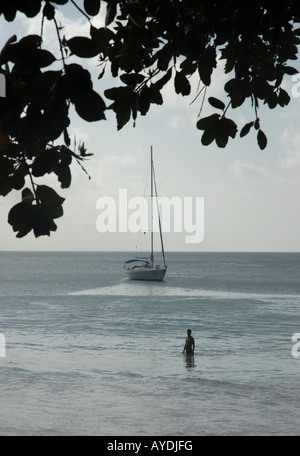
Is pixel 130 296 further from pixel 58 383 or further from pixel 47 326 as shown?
pixel 58 383

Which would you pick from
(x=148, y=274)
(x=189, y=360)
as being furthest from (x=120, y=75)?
(x=148, y=274)

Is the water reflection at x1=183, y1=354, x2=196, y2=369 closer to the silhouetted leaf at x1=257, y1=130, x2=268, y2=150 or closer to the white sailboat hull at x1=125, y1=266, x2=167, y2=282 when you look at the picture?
the silhouetted leaf at x1=257, y1=130, x2=268, y2=150

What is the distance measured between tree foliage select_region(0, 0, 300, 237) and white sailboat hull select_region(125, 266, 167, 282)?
70.1m

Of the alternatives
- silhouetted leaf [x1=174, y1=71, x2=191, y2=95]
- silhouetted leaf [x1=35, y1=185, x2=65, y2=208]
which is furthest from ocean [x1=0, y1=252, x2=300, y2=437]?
silhouetted leaf [x1=35, y1=185, x2=65, y2=208]

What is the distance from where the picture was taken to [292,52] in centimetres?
331

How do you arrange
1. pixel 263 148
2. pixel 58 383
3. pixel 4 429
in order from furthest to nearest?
pixel 58 383
pixel 4 429
pixel 263 148

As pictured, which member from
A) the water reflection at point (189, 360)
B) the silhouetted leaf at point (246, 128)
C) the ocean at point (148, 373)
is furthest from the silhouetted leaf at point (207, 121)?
the water reflection at point (189, 360)

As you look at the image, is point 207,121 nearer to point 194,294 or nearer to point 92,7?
point 92,7

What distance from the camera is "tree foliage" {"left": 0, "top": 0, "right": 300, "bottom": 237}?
1.63m

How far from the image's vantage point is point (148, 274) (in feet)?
242

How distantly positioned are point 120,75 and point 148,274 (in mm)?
71980

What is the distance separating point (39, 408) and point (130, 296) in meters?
41.2

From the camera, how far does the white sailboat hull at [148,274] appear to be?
2886 inches
